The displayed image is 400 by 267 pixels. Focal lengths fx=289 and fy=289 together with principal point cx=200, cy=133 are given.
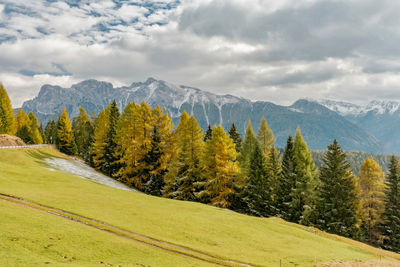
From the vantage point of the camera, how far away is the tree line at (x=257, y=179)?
→ 5247 cm

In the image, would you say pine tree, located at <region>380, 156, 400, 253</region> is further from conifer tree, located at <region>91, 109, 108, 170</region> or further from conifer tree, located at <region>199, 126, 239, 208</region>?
conifer tree, located at <region>91, 109, 108, 170</region>

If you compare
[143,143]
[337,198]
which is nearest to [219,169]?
[143,143]

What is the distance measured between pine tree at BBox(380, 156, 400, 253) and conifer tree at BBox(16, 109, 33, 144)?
→ 116 metres

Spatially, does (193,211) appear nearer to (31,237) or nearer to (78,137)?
(31,237)

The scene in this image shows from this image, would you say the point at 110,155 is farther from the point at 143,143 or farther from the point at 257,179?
the point at 257,179

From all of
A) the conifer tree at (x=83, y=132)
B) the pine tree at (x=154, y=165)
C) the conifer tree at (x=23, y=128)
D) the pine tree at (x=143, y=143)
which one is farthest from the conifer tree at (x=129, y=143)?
the conifer tree at (x=23, y=128)

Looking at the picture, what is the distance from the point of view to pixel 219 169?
51094mm

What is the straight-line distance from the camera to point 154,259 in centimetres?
1856

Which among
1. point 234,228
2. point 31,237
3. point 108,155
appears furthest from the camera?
point 108,155

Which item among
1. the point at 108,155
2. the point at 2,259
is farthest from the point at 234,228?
the point at 108,155

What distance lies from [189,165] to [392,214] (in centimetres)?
3963

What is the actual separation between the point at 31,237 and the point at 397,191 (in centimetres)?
6134

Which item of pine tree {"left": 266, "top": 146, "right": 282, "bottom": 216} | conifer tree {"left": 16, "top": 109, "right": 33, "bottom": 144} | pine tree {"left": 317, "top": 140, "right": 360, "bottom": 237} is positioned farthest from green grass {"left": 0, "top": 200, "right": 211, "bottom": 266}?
conifer tree {"left": 16, "top": 109, "right": 33, "bottom": 144}

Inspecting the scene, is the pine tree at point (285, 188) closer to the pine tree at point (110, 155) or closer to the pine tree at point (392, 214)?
the pine tree at point (392, 214)
